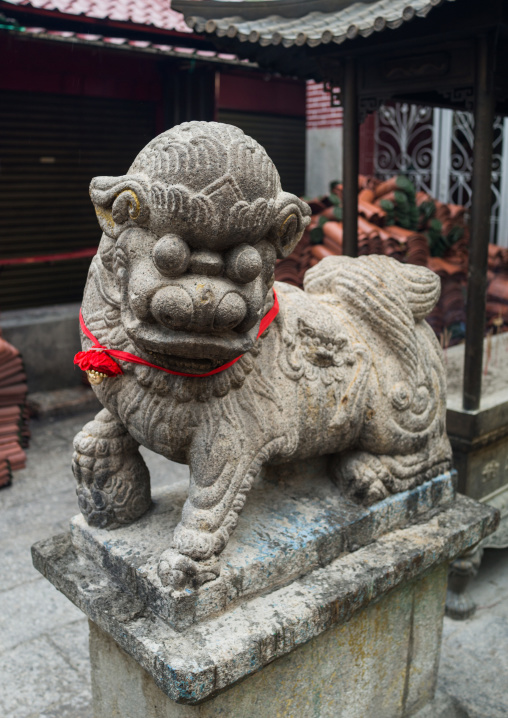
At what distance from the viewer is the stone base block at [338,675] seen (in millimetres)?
1936

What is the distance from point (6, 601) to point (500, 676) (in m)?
2.22

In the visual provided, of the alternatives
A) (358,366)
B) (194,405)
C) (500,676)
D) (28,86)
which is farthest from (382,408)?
(28,86)

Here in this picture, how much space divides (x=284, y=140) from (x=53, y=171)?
3400mm

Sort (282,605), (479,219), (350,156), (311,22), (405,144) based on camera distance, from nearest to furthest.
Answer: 1. (282,605)
2. (479,219)
3. (311,22)
4. (350,156)
5. (405,144)

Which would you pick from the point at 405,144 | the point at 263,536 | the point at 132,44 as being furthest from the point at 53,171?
the point at 263,536

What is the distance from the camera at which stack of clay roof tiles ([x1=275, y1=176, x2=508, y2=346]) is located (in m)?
6.10

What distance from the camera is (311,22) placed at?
156 inches

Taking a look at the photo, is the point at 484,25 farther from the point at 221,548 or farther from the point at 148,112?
the point at 148,112

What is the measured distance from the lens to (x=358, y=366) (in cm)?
212

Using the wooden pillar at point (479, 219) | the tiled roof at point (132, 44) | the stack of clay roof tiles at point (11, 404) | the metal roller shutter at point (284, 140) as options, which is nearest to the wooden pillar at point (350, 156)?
the wooden pillar at point (479, 219)

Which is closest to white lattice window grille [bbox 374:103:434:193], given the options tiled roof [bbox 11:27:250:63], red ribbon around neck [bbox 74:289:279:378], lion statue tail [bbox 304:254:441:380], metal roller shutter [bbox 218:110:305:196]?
metal roller shutter [bbox 218:110:305:196]

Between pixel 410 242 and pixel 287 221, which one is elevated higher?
pixel 287 221

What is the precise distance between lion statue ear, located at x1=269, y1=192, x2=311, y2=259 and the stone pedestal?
0.83 meters

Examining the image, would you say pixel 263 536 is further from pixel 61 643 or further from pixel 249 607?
pixel 61 643
